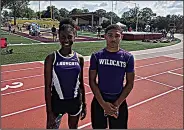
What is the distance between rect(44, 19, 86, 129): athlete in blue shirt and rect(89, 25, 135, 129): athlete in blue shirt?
21 cm

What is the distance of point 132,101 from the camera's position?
5.76 m

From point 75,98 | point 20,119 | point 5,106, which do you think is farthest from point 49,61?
point 5,106

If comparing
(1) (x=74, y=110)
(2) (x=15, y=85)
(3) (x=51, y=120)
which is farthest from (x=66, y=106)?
(2) (x=15, y=85)

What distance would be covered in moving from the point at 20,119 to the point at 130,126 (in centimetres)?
219

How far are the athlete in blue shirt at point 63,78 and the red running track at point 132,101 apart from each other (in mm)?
1773

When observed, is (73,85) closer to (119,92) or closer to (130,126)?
(119,92)

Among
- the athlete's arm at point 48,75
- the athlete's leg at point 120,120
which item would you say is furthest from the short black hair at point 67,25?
the athlete's leg at point 120,120

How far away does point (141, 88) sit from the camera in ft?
23.0

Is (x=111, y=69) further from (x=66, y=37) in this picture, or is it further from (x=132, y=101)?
(x=132, y=101)

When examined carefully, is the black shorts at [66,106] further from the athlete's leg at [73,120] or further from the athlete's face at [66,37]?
the athlete's face at [66,37]

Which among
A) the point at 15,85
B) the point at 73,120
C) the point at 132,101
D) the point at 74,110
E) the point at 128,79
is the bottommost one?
the point at 132,101

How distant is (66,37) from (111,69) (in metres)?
0.59

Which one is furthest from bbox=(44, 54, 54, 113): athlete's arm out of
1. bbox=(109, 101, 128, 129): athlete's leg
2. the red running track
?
→ the red running track

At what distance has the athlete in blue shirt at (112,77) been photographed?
2361mm
